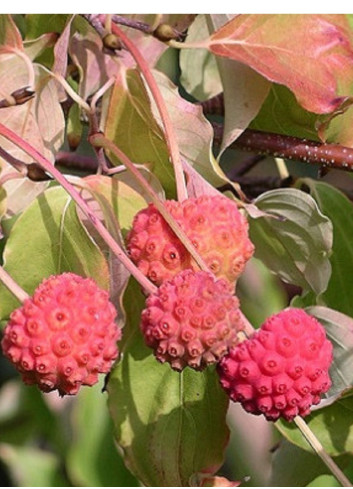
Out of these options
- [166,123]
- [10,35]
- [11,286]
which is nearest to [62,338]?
[11,286]

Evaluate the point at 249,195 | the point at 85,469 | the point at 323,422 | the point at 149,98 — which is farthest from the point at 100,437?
the point at 149,98

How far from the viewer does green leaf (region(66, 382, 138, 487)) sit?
1409mm

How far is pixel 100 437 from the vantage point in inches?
56.6

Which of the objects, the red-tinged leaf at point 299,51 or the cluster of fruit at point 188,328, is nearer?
the cluster of fruit at point 188,328

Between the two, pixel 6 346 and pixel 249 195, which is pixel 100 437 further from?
pixel 6 346

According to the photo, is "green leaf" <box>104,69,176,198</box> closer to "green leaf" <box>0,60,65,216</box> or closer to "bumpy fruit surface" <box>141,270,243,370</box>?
"green leaf" <box>0,60,65,216</box>

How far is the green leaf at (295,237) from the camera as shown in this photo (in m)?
1.02

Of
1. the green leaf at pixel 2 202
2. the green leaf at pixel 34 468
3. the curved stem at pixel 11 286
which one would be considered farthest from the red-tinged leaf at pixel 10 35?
the green leaf at pixel 34 468

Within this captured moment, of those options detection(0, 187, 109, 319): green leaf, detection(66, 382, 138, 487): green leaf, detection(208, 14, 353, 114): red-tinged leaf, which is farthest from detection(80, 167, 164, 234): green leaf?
detection(66, 382, 138, 487): green leaf

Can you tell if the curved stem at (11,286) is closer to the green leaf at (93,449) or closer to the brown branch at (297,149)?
the brown branch at (297,149)

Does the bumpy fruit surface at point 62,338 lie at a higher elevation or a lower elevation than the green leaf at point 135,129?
higher

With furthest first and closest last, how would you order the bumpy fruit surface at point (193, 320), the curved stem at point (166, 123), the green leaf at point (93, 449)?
the green leaf at point (93, 449), the curved stem at point (166, 123), the bumpy fruit surface at point (193, 320)

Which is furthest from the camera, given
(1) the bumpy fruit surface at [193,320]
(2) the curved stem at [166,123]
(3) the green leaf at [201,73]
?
(3) the green leaf at [201,73]

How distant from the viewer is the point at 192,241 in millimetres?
838
